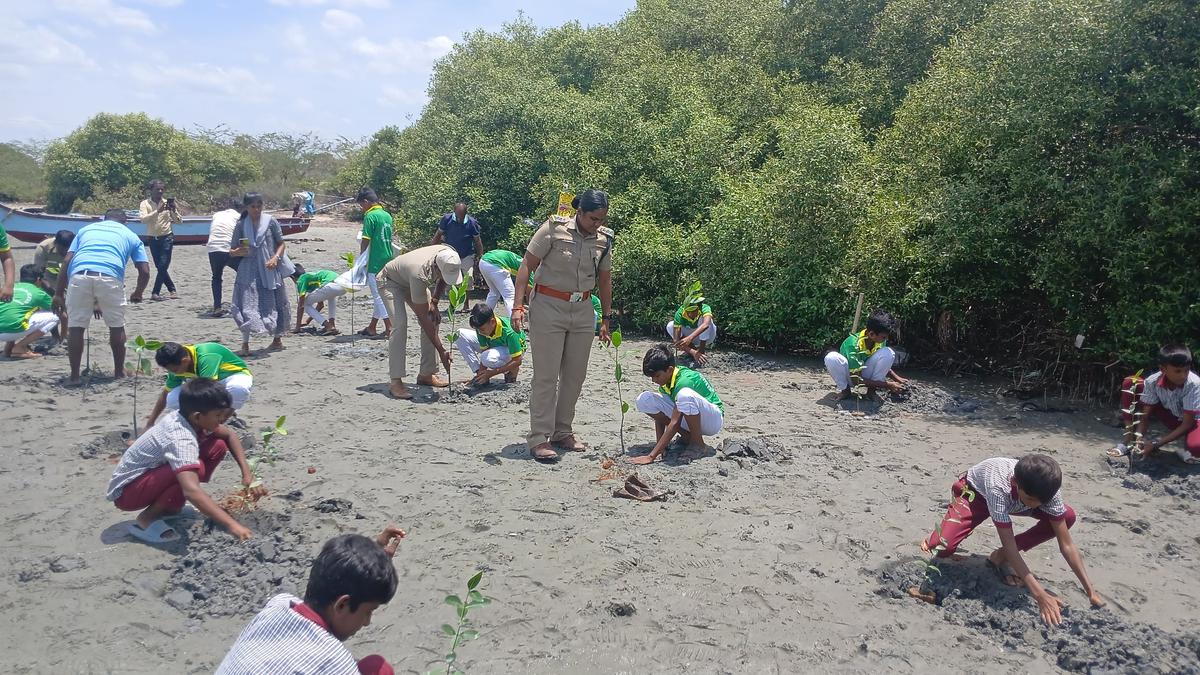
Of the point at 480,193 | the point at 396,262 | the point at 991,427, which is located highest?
the point at 480,193

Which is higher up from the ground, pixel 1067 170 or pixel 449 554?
pixel 1067 170

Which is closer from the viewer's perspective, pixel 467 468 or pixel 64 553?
pixel 64 553

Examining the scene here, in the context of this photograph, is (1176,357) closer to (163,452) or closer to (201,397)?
(201,397)

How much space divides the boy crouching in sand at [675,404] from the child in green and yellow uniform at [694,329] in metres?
2.74

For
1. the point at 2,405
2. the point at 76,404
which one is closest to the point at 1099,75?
the point at 76,404

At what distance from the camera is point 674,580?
428 centimetres

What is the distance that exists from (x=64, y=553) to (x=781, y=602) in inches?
142

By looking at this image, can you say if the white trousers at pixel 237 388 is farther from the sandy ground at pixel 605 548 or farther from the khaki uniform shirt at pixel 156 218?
the khaki uniform shirt at pixel 156 218

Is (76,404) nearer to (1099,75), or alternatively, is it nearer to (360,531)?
(360,531)

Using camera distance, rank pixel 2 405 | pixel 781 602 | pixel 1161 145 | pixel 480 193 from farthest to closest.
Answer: pixel 480 193, pixel 1161 145, pixel 2 405, pixel 781 602

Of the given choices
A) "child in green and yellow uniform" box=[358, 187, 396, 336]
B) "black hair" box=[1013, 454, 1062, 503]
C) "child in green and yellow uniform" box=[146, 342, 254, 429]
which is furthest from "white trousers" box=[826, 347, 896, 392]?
"child in green and yellow uniform" box=[146, 342, 254, 429]

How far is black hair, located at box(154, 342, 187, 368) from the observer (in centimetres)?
528

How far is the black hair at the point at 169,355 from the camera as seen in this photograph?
5277 mm

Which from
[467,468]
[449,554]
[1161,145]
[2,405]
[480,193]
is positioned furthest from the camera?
[480,193]
